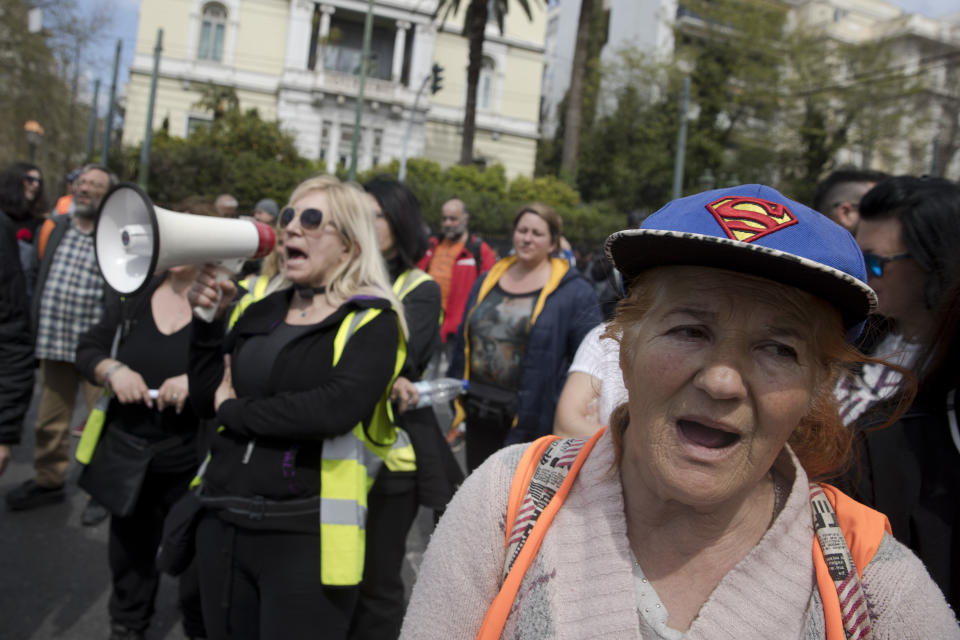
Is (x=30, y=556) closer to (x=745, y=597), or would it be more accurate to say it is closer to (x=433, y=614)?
(x=433, y=614)

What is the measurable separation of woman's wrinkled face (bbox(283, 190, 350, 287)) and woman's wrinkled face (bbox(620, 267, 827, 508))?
1.80 metres

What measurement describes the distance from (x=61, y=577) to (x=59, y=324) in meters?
1.69

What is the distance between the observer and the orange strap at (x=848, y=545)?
111cm

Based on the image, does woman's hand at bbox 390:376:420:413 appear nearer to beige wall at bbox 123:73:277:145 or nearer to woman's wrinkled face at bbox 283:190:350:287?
woman's wrinkled face at bbox 283:190:350:287

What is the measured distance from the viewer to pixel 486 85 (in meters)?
38.4

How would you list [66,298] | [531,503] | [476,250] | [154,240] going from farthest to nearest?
[476,250] < [66,298] < [154,240] < [531,503]

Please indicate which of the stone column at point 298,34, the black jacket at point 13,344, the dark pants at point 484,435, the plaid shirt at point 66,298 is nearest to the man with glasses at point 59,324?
the plaid shirt at point 66,298

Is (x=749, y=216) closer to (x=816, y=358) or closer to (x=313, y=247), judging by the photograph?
(x=816, y=358)

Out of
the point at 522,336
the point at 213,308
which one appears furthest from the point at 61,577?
the point at 522,336

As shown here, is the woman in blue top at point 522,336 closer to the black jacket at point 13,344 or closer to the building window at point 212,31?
the black jacket at point 13,344

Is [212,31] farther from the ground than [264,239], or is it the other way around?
[212,31]

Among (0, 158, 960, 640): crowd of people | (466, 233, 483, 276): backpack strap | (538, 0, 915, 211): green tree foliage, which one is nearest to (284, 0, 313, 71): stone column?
(538, 0, 915, 211): green tree foliage

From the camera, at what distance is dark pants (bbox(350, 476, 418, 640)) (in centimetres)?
298

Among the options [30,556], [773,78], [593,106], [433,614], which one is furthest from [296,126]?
[433,614]
